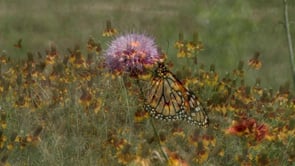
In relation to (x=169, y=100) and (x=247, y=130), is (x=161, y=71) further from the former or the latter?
(x=247, y=130)

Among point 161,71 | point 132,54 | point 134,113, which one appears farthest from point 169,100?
point 134,113

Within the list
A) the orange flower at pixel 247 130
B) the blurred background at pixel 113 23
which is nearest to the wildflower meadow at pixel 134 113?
the orange flower at pixel 247 130

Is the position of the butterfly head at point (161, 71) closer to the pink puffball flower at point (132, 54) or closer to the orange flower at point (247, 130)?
the pink puffball flower at point (132, 54)

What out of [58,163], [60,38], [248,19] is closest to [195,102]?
[248,19]

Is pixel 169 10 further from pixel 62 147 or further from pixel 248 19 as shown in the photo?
pixel 248 19

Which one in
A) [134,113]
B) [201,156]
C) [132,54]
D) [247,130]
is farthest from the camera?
[134,113]

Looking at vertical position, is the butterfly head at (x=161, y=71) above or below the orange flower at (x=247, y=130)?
above

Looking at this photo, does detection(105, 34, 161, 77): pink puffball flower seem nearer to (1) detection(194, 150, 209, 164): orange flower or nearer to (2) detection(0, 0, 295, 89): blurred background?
(1) detection(194, 150, 209, 164): orange flower
